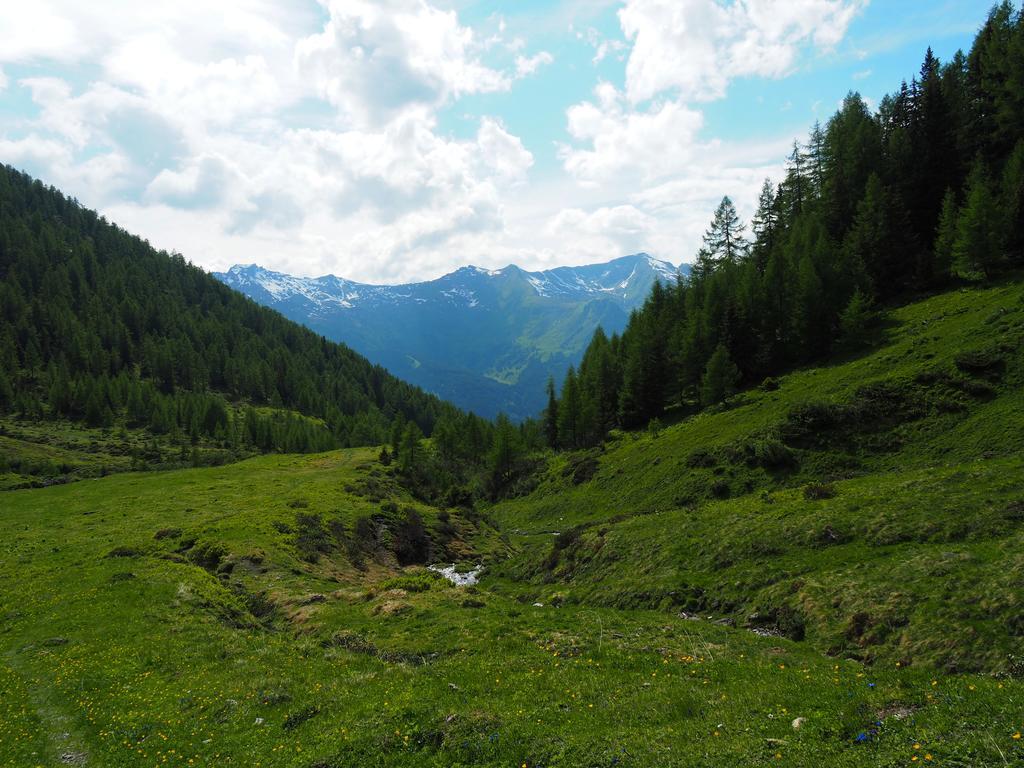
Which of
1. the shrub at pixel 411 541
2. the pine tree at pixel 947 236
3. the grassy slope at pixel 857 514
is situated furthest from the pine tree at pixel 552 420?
the pine tree at pixel 947 236

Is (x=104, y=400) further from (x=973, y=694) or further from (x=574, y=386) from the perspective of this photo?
(x=973, y=694)

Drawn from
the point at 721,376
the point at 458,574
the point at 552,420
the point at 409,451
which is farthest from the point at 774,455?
the point at 552,420

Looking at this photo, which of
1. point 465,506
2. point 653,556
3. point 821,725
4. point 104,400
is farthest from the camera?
point 104,400

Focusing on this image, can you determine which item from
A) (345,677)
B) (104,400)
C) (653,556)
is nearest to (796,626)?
(653,556)

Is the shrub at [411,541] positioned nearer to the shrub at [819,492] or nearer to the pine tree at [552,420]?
the shrub at [819,492]

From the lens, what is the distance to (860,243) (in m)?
78.8

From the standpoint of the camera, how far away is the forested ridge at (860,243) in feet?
225

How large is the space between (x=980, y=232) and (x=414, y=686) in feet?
265

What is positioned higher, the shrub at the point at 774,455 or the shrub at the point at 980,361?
the shrub at the point at 980,361

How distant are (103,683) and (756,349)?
84.5 meters

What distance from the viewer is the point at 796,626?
2108cm

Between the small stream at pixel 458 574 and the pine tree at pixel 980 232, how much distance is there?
70993mm

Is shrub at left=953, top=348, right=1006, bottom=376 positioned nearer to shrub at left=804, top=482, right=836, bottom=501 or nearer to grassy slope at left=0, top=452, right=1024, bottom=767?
shrub at left=804, top=482, right=836, bottom=501

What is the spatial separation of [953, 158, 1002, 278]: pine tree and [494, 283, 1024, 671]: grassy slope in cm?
493
